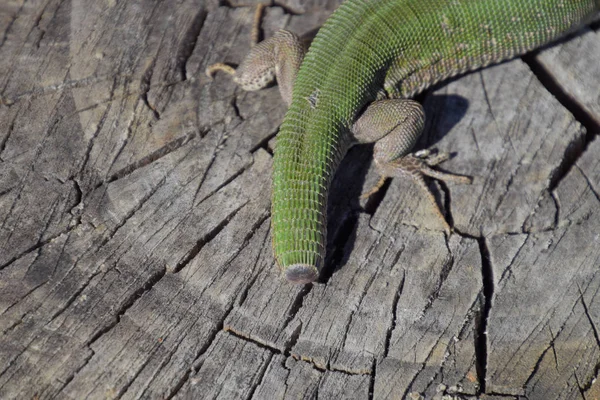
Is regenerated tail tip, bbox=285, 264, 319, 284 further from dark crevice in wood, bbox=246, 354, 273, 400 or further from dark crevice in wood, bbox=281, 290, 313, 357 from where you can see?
dark crevice in wood, bbox=246, 354, 273, 400

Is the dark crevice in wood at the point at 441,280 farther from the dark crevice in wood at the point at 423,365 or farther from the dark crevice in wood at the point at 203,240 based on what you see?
the dark crevice in wood at the point at 203,240

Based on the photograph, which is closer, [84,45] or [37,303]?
[37,303]

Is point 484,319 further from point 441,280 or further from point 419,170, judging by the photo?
point 419,170

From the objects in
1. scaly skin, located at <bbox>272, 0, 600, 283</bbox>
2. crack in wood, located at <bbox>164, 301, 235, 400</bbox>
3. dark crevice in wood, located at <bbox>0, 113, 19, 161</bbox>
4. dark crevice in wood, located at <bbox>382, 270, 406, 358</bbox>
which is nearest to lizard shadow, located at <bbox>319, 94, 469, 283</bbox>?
scaly skin, located at <bbox>272, 0, 600, 283</bbox>

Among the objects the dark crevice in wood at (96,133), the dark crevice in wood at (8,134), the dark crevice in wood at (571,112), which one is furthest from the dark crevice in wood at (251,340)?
the dark crevice in wood at (571,112)

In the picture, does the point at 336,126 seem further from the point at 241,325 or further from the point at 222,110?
the point at 241,325

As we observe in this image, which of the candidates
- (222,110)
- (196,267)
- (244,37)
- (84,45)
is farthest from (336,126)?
(84,45)
